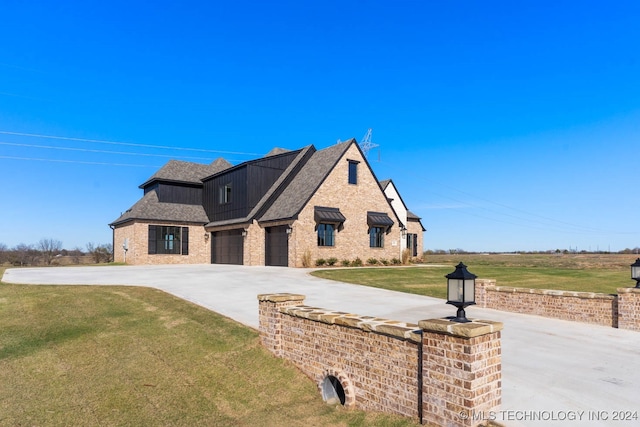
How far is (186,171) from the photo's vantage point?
37.2 m

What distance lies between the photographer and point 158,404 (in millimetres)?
7082

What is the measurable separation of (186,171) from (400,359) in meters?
34.5

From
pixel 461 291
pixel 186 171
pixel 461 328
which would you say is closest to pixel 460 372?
pixel 461 328

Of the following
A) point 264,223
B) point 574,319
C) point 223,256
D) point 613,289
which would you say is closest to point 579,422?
point 574,319

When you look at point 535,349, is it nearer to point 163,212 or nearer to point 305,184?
point 305,184

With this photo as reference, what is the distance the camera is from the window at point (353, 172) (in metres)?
30.3

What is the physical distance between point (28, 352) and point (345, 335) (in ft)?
24.0

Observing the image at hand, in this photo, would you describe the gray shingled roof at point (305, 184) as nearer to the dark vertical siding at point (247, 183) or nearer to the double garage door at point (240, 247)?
the double garage door at point (240, 247)

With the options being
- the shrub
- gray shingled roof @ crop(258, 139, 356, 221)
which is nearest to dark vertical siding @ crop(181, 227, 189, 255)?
gray shingled roof @ crop(258, 139, 356, 221)

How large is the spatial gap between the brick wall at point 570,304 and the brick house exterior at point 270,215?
14.9 metres

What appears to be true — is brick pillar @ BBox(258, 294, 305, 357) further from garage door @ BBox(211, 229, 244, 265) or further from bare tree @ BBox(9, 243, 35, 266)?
bare tree @ BBox(9, 243, 35, 266)

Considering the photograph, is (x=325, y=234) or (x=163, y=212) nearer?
(x=325, y=234)

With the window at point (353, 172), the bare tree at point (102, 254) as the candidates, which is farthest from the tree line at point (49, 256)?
the window at point (353, 172)

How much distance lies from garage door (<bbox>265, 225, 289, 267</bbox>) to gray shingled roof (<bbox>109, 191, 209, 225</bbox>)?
26.2 feet
